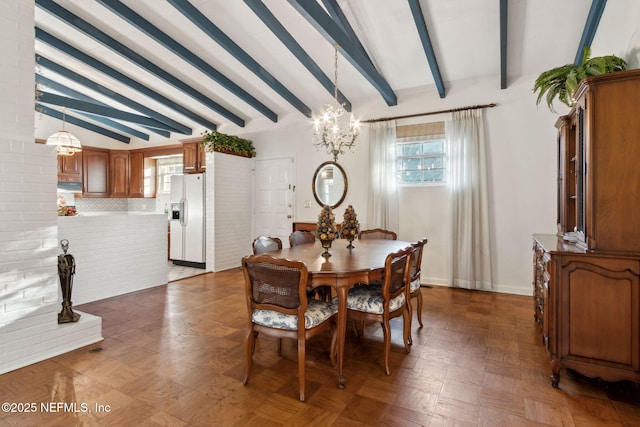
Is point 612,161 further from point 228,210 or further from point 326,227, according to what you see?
point 228,210

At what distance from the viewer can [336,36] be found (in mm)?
3262

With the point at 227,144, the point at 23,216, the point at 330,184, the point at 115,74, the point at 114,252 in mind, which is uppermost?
the point at 115,74

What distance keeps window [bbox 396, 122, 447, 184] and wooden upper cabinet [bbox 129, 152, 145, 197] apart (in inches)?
228

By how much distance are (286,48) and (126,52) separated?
219 cm

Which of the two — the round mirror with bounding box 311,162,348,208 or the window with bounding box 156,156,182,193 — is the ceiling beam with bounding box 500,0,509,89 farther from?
the window with bounding box 156,156,182,193

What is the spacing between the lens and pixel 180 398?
77.9 inches

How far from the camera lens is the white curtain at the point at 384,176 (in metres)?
4.99

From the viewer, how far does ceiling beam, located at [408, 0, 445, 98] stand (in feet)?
10.4

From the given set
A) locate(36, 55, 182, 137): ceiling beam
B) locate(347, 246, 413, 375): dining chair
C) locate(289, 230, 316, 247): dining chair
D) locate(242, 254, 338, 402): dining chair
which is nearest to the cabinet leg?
locate(347, 246, 413, 375): dining chair

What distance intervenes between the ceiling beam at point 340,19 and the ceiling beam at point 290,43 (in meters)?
0.64

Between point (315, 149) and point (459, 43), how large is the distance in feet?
9.01

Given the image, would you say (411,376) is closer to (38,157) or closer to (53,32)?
(38,157)

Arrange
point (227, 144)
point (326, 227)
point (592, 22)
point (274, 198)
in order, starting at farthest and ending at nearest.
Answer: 1. point (274, 198)
2. point (227, 144)
3. point (592, 22)
4. point (326, 227)

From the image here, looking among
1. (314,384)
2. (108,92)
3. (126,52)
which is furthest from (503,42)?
(108,92)
